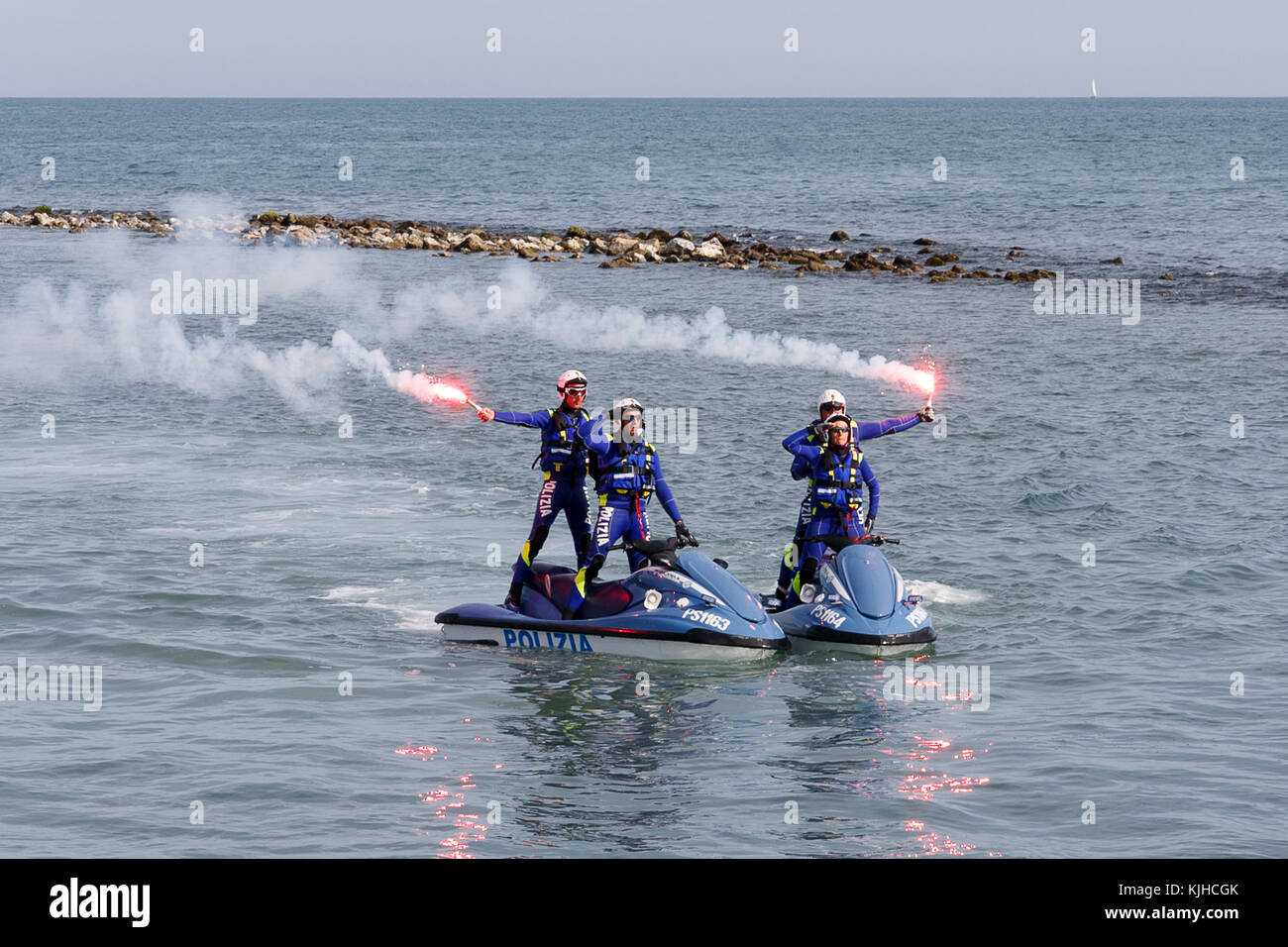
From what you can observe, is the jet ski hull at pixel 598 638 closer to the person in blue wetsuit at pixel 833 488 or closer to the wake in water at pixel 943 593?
the person in blue wetsuit at pixel 833 488

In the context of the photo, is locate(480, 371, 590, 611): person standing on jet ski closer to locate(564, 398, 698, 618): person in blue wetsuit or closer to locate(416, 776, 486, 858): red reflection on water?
locate(564, 398, 698, 618): person in blue wetsuit

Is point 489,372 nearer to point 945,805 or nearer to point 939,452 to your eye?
point 939,452

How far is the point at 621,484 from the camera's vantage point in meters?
17.6

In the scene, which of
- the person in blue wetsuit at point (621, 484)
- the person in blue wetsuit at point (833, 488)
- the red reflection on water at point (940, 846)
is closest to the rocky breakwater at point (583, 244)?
the person in blue wetsuit at point (833, 488)

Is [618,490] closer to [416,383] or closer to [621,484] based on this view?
[621,484]

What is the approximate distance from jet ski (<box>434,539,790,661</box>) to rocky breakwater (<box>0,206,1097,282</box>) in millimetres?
40677

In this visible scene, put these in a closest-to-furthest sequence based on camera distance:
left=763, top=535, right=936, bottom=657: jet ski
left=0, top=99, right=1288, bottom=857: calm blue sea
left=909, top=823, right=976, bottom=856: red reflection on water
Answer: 1. left=909, top=823, right=976, bottom=856: red reflection on water
2. left=0, top=99, right=1288, bottom=857: calm blue sea
3. left=763, top=535, right=936, bottom=657: jet ski

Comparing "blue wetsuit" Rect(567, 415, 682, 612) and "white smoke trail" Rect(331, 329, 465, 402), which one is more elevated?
"white smoke trail" Rect(331, 329, 465, 402)

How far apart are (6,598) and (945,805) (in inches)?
509

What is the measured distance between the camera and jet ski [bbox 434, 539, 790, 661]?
55.1 ft

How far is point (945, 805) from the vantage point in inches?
504

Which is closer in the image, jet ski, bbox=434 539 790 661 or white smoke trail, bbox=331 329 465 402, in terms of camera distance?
jet ski, bbox=434 539 790 661

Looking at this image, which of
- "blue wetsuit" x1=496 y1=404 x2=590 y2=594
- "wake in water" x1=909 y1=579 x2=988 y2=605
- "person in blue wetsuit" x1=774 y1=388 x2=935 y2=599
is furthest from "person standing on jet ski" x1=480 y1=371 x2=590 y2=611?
"wake in water" x1=909 y1=579 x2=988 y2=605

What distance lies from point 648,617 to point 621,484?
1.69 metres
